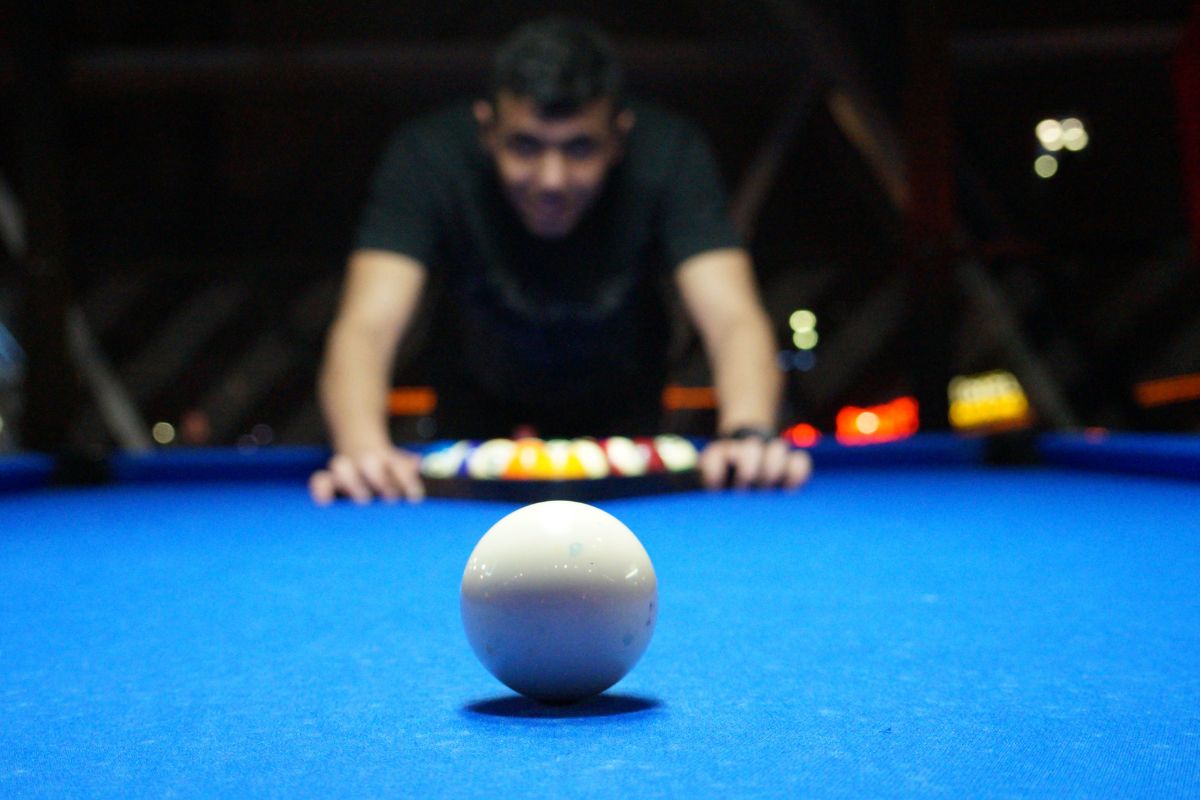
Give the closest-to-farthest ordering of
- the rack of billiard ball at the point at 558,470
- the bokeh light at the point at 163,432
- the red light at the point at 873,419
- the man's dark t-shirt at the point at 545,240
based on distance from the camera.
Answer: the rack of billiard ball at the point at 558,470, the man's dark t-shirt at the point at 545,240, the red light at the point at 873,419, the bokeh light at the point at 163,432

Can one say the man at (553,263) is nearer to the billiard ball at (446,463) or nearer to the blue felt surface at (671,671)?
the billiard ball at (446,463)

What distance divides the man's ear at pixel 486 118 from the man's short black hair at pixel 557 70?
0.07 metres

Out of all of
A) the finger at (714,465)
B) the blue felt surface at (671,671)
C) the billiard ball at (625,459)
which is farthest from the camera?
the finger at (714,465)

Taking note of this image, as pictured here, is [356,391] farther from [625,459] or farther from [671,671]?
[671,671]

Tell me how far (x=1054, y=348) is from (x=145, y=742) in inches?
333

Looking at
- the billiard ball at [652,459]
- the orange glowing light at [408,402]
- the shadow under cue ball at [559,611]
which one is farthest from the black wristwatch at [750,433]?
the orange glowing light at [408,402]

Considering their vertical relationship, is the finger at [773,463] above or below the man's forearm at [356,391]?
below

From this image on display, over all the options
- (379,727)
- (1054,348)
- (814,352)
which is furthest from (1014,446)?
(814,352)

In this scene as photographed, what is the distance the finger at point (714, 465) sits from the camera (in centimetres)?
322

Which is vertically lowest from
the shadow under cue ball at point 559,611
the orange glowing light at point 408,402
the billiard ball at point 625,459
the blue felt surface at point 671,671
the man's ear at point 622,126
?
the orange glowing light at point 408,402


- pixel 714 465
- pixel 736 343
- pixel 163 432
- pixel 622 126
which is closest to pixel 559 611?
pixel 714 465

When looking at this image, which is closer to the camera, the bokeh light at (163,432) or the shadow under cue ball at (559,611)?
the shadow under cue ball at (559,611)

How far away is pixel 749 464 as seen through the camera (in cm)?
324

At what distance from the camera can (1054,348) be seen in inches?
343
